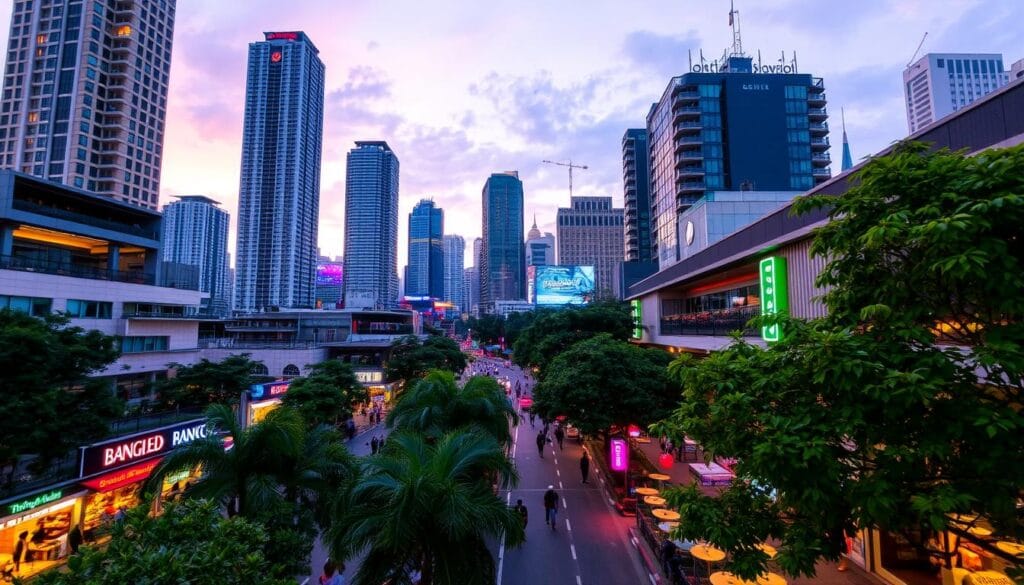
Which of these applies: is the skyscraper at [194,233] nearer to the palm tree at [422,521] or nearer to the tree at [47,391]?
the tree at [47,391]

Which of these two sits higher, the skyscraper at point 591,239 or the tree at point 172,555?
the skyscraper at point 591,239

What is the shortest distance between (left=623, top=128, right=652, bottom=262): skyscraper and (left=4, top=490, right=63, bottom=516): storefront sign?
276 ft

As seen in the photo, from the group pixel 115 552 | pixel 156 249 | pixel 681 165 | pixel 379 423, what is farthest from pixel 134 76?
pixel 115 552

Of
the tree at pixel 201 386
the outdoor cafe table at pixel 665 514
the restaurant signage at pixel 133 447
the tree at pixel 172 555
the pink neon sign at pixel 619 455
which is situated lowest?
the outdoor cafe table at pixel 665 514

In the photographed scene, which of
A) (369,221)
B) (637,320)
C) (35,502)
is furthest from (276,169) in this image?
(35,502)

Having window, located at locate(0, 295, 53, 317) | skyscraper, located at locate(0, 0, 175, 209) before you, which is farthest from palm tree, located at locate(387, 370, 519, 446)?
skyscraper, located at locate(0, 0, 175, 209)

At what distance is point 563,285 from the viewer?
8925 cm

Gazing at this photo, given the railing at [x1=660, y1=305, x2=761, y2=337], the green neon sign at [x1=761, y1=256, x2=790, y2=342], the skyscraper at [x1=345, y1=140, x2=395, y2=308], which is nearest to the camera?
the green neon sign at [x1=761, y1=256, x2=790, y2=342]

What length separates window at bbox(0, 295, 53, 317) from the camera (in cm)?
2200

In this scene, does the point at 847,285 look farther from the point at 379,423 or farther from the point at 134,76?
the point at 134,76

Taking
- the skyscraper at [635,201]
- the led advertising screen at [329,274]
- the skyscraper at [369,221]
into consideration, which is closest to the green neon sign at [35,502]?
the led advertising screen at [329,274]

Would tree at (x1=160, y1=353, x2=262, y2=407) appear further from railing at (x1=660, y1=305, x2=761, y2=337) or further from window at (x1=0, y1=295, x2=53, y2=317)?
railing at (x1=660, y1=305, x2=761, y2=337)

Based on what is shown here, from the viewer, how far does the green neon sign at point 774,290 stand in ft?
45.6

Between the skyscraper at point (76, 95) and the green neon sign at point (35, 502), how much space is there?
62528 millimetres
